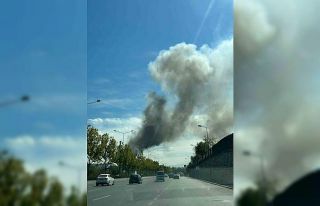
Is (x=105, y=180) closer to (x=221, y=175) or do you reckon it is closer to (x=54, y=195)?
(x=221, y=175)

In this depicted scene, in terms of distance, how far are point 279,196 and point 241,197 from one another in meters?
0.36

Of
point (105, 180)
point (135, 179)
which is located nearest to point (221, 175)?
point (135, 179)

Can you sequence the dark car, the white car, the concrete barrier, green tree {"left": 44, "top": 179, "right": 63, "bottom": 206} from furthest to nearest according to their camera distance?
the white car
the dark car
the concrete barrier
green tree {"left": 44, "top": 179, "right": 63, "bottom": 206}

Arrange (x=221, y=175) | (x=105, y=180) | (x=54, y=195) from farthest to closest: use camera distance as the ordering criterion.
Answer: (x=105, y=180)
(x=221, y=175)
(x=54, y=195)

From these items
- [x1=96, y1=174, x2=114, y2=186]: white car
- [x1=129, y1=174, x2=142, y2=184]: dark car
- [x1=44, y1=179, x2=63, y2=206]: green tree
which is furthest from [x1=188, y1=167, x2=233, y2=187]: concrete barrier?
[x1=96, y1=174, x2=114, y2=186]: white car

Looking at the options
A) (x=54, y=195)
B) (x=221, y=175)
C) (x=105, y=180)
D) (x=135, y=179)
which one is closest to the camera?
(x=54, y=195)

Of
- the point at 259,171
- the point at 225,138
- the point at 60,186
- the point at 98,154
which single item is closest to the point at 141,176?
the point at 225,138

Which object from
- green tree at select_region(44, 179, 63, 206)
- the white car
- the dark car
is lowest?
the white car

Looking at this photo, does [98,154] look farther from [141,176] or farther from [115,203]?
[115,203]

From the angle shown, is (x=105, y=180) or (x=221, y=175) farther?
(x=105, y=180)

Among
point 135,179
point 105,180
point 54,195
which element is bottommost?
point 105,180

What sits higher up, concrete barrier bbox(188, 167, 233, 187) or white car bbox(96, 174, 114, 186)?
concrete barrier bbox(188, 167, 233, 187)

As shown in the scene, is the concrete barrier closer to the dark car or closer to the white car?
the dark car

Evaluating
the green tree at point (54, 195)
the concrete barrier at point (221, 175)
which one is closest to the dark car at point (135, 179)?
the concrete barrier at point (221, 175)
